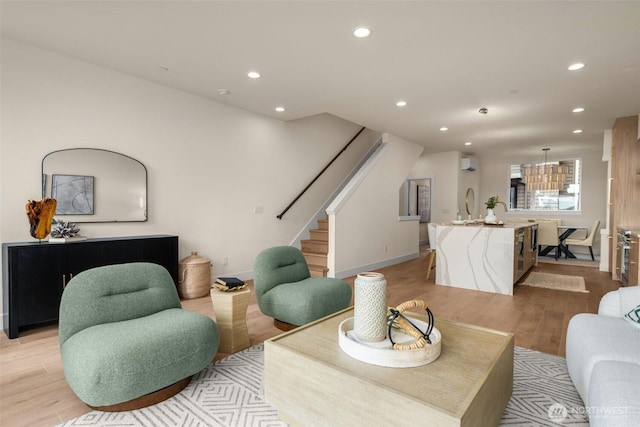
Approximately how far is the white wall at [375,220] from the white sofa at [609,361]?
11.3ft

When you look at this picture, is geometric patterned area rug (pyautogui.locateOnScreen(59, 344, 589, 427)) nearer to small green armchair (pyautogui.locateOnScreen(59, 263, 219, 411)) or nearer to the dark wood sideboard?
small green armchair (pyautogui.locateOnScreen(59, 263, 219, 411))

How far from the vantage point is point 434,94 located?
172 inches

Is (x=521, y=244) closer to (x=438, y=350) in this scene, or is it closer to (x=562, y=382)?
(x=562, y=382)

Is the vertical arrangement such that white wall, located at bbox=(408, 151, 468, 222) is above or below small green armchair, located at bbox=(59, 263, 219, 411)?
above

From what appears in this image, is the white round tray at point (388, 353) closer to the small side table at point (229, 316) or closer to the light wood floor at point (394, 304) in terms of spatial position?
the small side table at point (229, 316)

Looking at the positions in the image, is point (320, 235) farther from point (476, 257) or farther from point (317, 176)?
point (476, 257)

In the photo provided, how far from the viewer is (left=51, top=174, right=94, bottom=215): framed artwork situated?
11.1ft

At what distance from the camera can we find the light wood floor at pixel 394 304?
1938 millimetres

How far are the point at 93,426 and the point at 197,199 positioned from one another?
3173 millimetres

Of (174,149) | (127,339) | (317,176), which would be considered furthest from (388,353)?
(317,176)

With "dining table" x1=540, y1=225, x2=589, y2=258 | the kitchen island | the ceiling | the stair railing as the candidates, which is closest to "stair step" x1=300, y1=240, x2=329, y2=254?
the stair railing

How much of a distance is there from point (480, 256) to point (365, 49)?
3380mm

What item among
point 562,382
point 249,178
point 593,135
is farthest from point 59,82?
point 593,135

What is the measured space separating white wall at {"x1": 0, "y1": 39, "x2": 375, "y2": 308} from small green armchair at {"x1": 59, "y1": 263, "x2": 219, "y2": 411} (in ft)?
6.00
